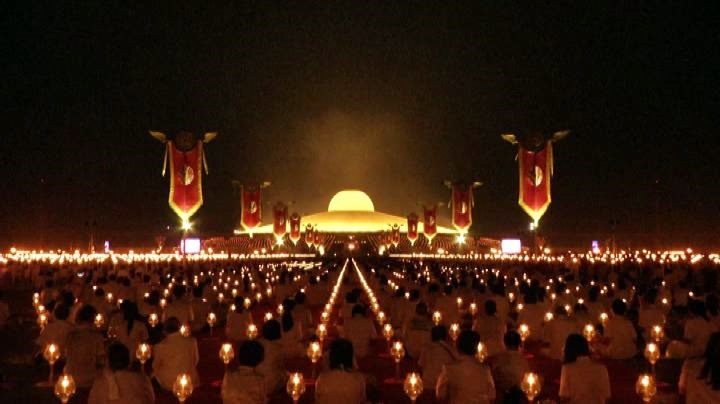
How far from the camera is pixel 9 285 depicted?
33.9 metres

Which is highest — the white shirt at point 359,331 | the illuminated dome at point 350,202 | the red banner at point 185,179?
the illuminated dome at point 350,202

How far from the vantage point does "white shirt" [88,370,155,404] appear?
7.38m

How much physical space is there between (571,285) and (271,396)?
13262mm

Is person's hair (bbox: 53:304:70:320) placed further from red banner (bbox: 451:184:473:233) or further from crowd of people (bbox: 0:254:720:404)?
red banner (bbox: 451:184:473:233)

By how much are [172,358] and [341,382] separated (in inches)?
Answer: 126

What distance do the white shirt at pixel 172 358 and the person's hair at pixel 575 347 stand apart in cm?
465

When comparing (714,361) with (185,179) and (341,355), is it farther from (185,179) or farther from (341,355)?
(185,179)

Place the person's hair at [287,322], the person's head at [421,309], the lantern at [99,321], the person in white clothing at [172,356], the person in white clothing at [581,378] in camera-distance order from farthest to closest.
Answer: the lantern at [99,321] → the person's head at [421,309] → the person's hair at [287,322] → the person in white clothing at [172,356] → the person in white clothing at [581,378]

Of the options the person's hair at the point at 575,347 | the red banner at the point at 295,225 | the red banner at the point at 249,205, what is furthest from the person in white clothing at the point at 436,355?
the red banner at the point at 295,225

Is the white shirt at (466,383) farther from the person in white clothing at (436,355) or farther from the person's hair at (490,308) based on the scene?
the person's hair at (490,308)

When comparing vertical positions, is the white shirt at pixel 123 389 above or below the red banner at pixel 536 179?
below

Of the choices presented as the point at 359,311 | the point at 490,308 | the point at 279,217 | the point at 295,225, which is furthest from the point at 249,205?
the point at 490,308

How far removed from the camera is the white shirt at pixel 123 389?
291 inches

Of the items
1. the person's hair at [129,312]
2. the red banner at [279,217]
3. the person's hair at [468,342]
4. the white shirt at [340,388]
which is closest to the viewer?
the white shirt at [340,388]
